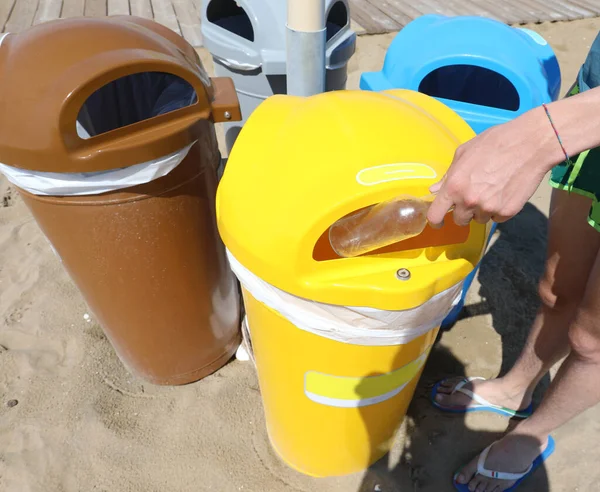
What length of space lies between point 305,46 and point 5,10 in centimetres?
399

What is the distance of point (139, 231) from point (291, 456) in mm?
847

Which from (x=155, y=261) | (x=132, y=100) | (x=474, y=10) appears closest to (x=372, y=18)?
(x=474, y=10)

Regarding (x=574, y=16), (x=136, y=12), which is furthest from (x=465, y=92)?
(x=574, y=16)

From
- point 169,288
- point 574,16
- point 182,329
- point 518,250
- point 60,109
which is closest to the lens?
point 60,109

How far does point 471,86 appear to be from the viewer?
1757 millimetres

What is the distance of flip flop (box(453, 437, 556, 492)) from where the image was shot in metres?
→ 1.40

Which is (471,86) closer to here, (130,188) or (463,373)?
(463,373)

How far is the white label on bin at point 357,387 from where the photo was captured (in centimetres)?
102

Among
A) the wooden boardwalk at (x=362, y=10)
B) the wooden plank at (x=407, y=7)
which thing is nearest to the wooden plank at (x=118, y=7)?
the wooden boardwalk at (x=362, y=10)

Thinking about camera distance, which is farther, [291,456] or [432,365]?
[432,365]

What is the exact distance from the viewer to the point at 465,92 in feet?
5.82

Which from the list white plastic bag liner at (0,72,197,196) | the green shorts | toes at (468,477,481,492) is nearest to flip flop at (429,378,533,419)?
toes at (468,477,481,492)

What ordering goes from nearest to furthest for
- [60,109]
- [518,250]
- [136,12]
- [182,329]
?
[60,109]
[182,329]
[518,250]
[136,12]

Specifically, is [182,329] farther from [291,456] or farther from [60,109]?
[60,109]
